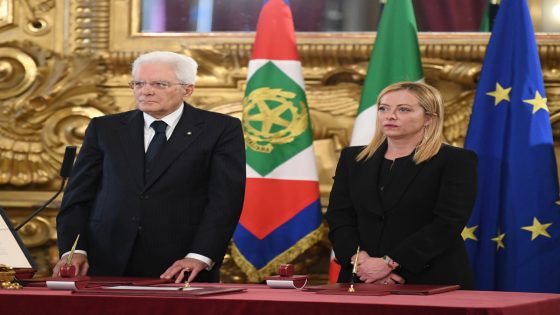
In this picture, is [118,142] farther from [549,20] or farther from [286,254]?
[549,20]

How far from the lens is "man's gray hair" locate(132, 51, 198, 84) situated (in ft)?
11.7

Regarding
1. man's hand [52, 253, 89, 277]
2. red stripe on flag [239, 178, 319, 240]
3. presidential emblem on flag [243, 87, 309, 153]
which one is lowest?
red stripe on flag [239, 178, 319, 240]

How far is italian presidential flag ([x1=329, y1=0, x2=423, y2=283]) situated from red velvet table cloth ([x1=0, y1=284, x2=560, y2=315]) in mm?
2156

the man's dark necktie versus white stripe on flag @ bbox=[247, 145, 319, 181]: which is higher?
the man's dark necktie

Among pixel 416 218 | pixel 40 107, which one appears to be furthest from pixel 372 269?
pixel 40 107

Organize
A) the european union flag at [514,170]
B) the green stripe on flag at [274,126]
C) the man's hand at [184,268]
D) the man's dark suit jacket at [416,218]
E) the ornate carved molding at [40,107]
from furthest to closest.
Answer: the ornate carved molding at [40,107]
the green stripe on flag at [274,126]
the european union flag at [514,170]
the man's dark suit jacket at [416,218]
the man's hand at [184,268]

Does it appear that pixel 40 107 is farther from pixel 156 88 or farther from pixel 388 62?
pixel 156 88

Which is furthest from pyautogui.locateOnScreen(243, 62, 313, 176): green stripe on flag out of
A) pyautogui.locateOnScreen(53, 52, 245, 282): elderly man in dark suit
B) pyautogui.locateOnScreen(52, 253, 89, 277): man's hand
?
pyautogui.locateOnScreen(52, 253, 89, 277): man's hand

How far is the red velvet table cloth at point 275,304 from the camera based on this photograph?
2352mm

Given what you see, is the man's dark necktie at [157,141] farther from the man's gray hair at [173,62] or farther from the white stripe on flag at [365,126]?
the white stripe on flag at [365,126]

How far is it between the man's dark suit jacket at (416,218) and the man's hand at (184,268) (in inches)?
19.2

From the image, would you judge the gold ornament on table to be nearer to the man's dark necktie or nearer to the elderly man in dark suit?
the elderly man in dark suit

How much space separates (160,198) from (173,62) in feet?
1.58

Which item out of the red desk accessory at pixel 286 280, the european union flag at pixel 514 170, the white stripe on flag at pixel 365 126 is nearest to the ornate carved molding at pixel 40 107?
the white stripe on flag at pixel 365 126
